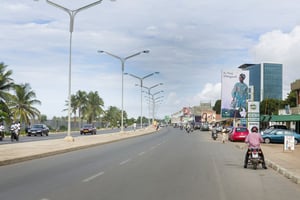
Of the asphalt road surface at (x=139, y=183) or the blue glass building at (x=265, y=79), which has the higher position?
the blue glass building at (x=265, y=79)

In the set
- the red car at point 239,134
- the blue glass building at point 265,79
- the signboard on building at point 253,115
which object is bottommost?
the red car at point 239,134

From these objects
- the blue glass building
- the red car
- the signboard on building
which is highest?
the blue glass building

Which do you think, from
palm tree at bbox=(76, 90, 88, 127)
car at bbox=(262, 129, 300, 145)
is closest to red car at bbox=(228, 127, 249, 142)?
car at bbox=(262, 129, 300, 145)

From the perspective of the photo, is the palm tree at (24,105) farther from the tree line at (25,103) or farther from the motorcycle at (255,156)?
the motorcycle at (255,156)

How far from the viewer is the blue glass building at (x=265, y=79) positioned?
130125 mm

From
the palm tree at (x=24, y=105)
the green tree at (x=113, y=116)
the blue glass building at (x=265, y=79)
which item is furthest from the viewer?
the green tree at (x=113, y=116)

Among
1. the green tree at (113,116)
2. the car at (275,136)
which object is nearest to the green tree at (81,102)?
the green tree at (113,116)

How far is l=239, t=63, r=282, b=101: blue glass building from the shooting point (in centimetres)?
13012

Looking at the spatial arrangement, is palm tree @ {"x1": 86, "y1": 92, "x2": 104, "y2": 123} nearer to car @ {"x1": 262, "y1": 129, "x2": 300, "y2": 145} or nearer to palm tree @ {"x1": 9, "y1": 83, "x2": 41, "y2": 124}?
palm tree @ {"x1": 9, "y1": 83, "x2": 41, "y2": 124}

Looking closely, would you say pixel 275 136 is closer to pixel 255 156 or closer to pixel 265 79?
pixel 255 156

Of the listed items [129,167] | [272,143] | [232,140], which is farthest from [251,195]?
[232,140]

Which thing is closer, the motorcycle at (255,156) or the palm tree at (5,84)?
the motorcycle at (255,156)

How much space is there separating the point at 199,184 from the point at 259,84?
120275mm

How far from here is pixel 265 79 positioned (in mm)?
131625
